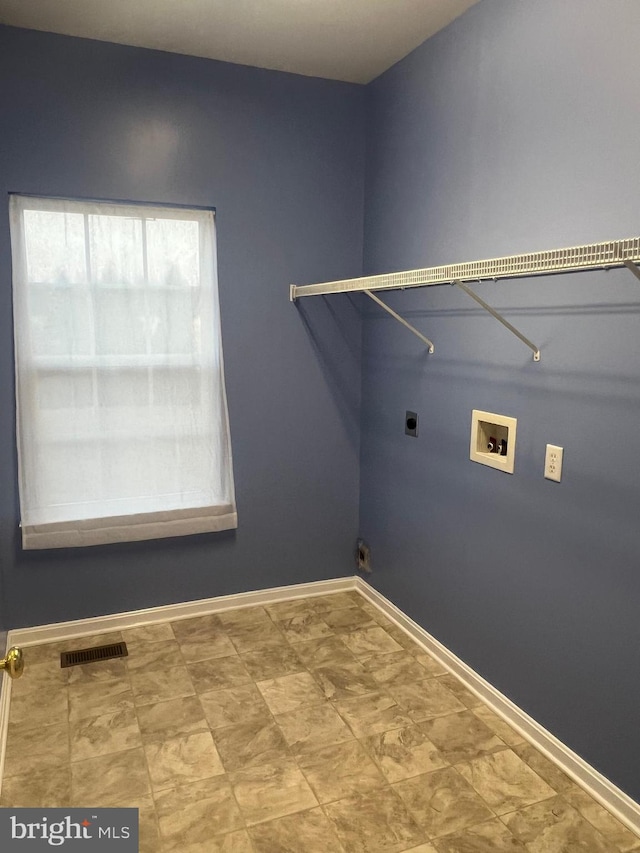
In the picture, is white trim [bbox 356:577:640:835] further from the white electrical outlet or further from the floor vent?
the floor vent

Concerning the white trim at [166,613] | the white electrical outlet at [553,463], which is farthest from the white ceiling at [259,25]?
the white trim at [166,613]

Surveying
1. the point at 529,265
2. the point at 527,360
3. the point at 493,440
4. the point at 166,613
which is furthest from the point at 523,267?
the point at 166,613

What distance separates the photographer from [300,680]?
268 cm

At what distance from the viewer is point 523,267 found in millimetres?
1679

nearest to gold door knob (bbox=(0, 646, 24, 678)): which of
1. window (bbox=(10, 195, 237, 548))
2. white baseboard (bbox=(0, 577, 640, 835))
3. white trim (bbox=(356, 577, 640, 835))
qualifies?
white baseboard (bbox=(0, 577, 640, 835))

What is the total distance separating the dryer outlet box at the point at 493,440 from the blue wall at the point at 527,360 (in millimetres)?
41

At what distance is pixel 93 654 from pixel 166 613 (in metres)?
0.41

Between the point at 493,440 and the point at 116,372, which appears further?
the point at 116,372

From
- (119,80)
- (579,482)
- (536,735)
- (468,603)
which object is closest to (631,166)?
(579,482)

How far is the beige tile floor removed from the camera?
1888 mm

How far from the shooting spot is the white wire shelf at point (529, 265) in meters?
1.40

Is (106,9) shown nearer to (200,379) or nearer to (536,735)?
(200,379)

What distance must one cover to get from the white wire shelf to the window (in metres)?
0.91

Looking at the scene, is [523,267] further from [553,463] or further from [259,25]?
[259,25]
